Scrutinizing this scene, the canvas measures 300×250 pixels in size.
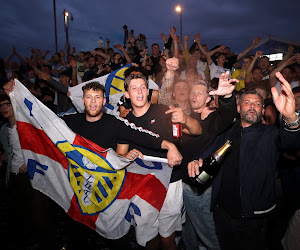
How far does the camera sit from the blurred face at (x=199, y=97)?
141 inches

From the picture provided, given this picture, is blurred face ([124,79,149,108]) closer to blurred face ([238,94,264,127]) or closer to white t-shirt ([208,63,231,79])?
blurred face ([238,94,264,127])

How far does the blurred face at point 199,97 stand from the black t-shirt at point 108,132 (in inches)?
43.6

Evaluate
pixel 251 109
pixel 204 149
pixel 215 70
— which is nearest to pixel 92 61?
pixel 215 70

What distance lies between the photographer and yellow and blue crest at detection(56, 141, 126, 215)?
2.85m

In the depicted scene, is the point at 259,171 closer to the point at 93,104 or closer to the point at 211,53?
the point at 93,104

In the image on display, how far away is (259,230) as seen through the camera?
2.59 m

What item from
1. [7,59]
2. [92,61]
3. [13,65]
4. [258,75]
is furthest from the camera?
[13,65]

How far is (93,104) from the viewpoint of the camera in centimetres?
323

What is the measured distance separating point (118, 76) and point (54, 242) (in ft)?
12.3

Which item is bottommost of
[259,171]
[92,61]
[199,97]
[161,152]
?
[259,171]

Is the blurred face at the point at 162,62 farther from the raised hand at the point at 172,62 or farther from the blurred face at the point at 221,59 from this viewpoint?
the raised hand at the point at 172,62

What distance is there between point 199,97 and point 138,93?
1.10 meters

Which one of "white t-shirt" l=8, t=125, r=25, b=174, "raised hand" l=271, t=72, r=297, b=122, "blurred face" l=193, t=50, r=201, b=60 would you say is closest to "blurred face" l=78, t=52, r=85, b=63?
"blurred face" l=193, t=50, r=201, b=60

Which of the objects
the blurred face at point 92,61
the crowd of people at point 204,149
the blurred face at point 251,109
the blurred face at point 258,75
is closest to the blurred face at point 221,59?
the blurred face at point 258,75
